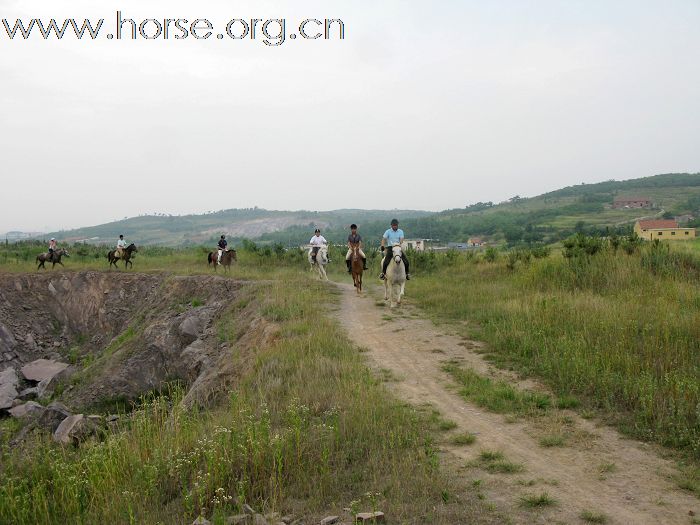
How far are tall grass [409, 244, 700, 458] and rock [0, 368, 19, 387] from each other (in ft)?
48.9

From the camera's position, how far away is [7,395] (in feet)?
55.0

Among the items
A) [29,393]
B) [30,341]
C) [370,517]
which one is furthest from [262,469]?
[30,341]

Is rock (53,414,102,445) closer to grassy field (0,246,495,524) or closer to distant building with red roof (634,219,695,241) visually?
grassy field (0,246,495,524)

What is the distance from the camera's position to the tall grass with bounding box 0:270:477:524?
4457mm

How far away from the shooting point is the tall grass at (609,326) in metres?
6.20

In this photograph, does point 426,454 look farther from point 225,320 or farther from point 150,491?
point 225,320

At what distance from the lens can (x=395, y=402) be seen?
6668mm

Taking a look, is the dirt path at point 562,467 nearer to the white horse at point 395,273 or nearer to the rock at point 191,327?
the white horse at point 395,273

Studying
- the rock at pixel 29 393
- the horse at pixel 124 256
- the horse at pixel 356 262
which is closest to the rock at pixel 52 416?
the rock at pixel 29 393

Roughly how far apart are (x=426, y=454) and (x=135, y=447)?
3.13 metres

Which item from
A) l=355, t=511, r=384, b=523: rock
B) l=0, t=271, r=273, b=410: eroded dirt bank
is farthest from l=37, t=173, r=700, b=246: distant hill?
l=355, t=511, r=384, b=523: rock

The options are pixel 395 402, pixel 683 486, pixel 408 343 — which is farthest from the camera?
pixel 408 343

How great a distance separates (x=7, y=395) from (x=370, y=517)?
1730 centimetres

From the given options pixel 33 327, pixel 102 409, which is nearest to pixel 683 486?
pixel 102 409
